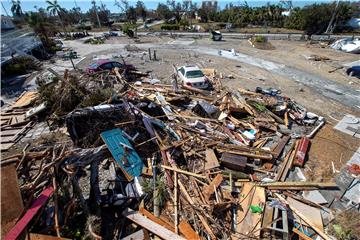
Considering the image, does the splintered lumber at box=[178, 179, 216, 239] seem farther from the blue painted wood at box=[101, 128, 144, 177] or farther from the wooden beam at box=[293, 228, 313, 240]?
the wooden beam at box=[293, 228, 313, 240]

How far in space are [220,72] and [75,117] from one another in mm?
14494

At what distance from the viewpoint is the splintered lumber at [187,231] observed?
614 centimetres

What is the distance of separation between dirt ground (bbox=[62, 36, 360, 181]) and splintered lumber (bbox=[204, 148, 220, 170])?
380 cm

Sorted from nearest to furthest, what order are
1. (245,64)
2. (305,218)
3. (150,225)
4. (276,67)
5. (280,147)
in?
1. (150,225)
2. (305,218)
3. (280,147)
4. (276,67)
5. (245,64)

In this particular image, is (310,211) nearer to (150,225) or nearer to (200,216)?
(200,216)

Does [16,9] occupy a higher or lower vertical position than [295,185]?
higher

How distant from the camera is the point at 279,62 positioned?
23422 millimetres

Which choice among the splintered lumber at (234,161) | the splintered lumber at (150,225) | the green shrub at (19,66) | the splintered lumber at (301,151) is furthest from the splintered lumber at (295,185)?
the green shrub at (19,66)

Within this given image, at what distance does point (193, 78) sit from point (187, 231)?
11.4m

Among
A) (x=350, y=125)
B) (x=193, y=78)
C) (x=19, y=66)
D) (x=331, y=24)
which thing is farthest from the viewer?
(x=331, y=24)

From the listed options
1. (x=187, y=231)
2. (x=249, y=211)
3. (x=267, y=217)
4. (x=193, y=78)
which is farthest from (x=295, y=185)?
(x=193, y=78)

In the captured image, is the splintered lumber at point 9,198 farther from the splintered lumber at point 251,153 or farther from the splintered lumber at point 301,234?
the splintered lumber at point 301,234

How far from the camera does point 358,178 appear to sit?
8422 millimetres

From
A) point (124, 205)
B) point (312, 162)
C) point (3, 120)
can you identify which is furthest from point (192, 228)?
point (3, 120)
